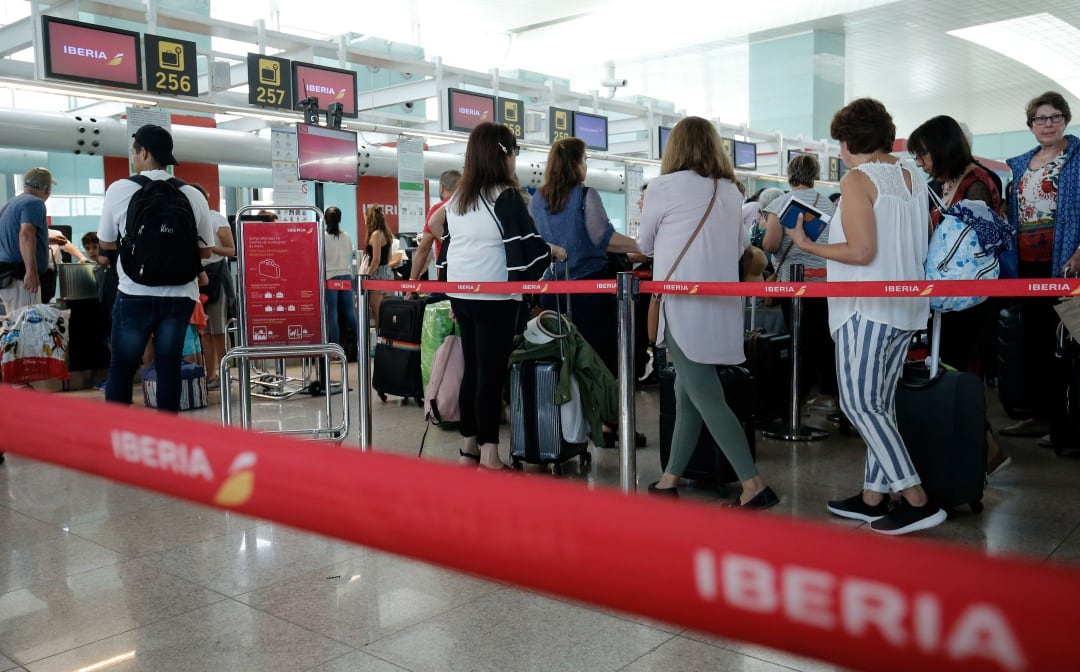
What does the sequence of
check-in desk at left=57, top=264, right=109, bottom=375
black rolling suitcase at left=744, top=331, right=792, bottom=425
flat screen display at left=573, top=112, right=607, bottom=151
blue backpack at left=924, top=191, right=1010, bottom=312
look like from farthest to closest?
flat screen display at left=573, top=112, right=607, bottom=151 → check-in desk at left=57, top=264, right=109, bottom=375 → black rolling suitcase at left=744, top=331, right=792, bottom=425 → blue backpack at left=924, top=191, right=1010, bottom=312

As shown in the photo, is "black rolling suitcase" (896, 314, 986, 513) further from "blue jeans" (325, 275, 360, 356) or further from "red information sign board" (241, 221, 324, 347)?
"blue jeans" (325, 275, 360, 356)

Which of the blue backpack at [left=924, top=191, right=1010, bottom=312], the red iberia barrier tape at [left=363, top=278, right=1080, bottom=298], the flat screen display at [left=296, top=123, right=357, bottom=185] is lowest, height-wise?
the red iberia barrier tape at [left=363, top=278, right=1080, bottom=298]

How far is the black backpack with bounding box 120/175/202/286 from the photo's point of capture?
3672 mm

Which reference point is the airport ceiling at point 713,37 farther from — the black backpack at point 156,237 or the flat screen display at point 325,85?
the black backpack at point 156,237

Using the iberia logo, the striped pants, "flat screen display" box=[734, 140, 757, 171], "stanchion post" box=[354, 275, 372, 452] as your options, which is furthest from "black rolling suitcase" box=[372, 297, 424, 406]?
"flat screen display" box=[734, 140, 757, 171]

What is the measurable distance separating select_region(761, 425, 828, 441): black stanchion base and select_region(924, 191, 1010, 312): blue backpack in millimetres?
1657

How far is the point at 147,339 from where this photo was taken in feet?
12.5

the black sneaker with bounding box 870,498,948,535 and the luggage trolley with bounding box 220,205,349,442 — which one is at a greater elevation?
the luggage trolley with bounding box 220,205,349,442

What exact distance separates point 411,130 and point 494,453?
5.75 m

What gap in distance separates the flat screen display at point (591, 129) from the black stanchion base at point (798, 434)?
6.98 m

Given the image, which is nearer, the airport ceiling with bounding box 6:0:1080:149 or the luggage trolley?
the luggage trolley

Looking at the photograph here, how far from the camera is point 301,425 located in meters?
5.26

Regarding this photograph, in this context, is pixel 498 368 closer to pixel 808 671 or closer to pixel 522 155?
pixel 808 671

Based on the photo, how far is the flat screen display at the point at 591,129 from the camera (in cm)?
1107
